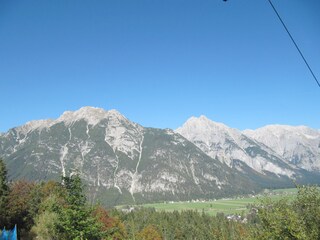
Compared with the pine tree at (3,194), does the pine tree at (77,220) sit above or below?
below

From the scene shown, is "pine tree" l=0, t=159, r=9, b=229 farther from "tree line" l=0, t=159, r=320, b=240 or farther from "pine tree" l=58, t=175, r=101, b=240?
"pine tree" l=58, t=175, r=101, b=240

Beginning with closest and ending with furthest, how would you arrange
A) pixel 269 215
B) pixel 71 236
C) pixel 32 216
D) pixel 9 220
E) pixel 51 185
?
pixel 71 236 < pixel 269 215 < pixel 9 220 < pixel 32 216 < pixel 51 185

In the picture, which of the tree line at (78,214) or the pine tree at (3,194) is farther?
the pine tree at (3,194)

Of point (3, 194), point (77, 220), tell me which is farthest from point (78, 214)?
point (3, 194)

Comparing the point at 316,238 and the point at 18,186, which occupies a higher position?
the point at 18,186

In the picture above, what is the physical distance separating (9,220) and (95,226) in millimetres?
35988

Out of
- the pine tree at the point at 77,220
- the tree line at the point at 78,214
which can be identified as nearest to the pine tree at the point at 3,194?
the tree line at the point at 78,214

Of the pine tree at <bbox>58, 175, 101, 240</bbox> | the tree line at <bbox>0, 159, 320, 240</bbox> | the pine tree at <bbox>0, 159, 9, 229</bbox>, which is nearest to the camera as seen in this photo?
the pine tree at <bbox>58, 175, 101, 240</bbox>

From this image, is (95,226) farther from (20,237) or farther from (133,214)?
(133,214)

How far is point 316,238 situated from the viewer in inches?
1300

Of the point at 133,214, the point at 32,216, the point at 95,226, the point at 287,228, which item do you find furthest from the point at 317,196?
the point at 133,214

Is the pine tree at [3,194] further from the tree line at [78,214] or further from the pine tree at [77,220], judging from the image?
the pine tree at [77,220]

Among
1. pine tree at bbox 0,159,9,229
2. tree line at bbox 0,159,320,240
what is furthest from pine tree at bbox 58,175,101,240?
pine tree at bbox 0,159,9,229

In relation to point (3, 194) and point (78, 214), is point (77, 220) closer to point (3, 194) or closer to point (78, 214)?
point (78, 214)
